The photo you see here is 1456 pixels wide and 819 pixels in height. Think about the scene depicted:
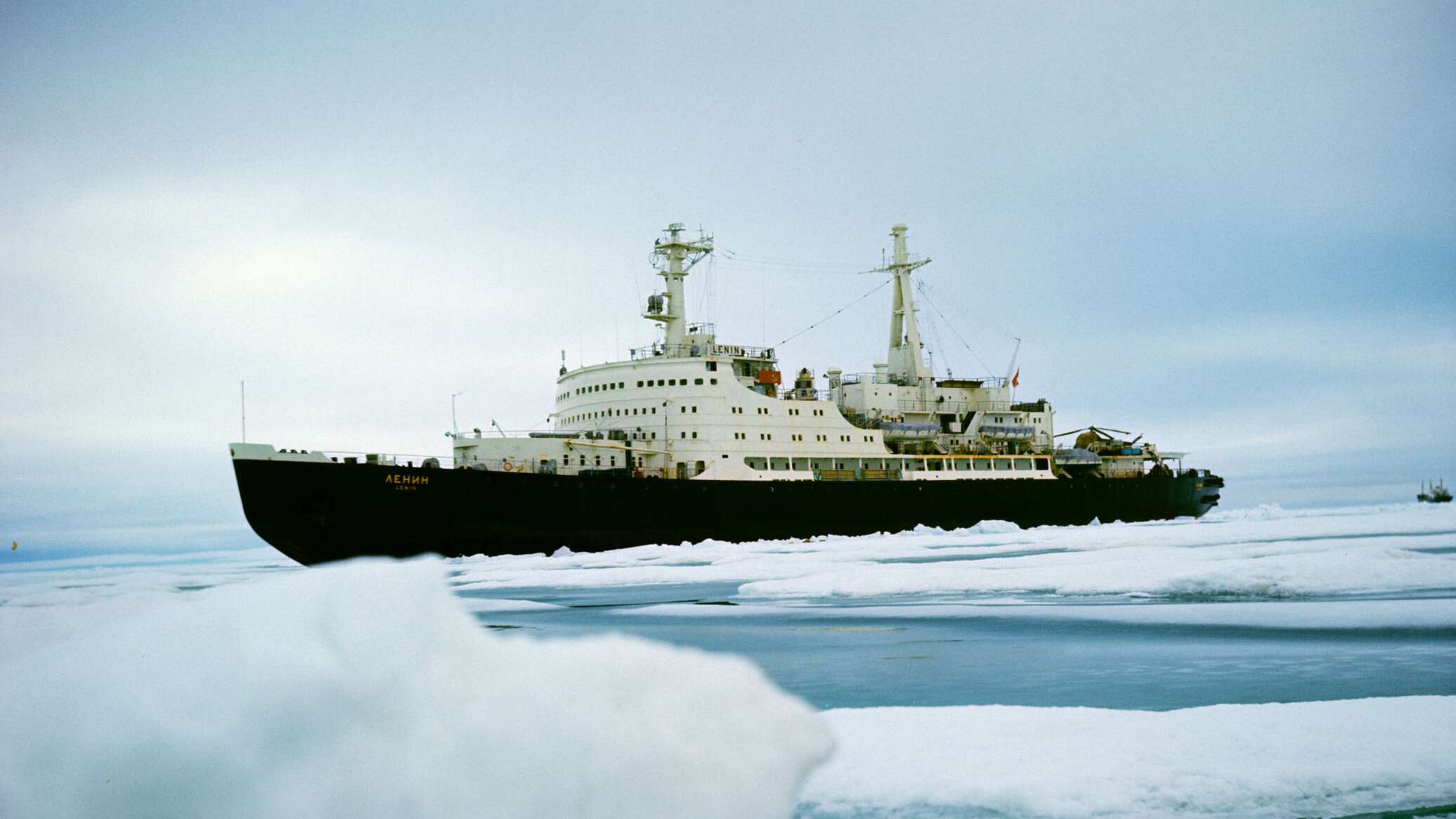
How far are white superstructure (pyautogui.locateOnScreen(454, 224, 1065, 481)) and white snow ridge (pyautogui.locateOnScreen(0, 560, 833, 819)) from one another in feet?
84.4

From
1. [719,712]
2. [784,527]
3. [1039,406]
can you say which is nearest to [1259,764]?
[719,712]

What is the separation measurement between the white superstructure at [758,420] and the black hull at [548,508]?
0.99m

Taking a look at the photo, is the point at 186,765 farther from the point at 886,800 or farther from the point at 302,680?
the point at 886,800

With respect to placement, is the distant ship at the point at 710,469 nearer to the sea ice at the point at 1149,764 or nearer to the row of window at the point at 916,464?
the row of window at the point at 916,464

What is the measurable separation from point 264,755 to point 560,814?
35.8 inches

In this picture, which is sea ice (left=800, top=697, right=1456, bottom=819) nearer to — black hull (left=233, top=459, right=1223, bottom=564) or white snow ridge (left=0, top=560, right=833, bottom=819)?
white snow ridge (left=0, top=560, right=833, bottom=819)

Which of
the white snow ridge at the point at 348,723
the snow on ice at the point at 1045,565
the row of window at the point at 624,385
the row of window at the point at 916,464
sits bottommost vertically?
the snow on ice at the point at 1045,565

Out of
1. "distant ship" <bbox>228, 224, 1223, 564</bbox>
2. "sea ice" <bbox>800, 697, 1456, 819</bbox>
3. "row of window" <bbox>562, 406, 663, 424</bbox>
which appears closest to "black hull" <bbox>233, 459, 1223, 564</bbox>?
"distant ship" <bbox>228, 224, 1223, 564</bbox>

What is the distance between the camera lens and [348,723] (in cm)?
308

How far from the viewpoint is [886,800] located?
160 inches

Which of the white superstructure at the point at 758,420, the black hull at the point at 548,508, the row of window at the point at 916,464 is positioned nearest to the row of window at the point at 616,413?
the white superstructure at the point at 758,420

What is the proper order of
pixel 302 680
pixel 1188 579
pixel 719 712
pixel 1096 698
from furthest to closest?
pixel 1188 579 < pixel 1096 698 < pixel 719 712 < pixel 302 680

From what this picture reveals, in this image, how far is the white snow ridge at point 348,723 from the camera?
9.45 ft

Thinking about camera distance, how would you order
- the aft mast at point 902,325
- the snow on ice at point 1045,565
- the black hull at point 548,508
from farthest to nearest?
the aft mast at point 902,325, the black hull at point 548,508, the snow on ice at point 1045,565
